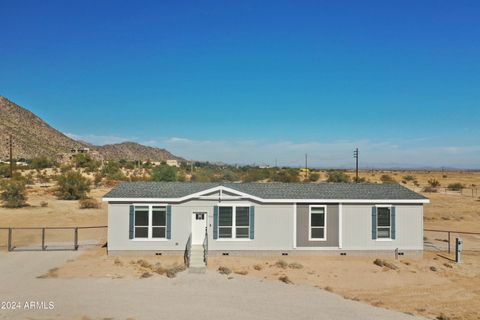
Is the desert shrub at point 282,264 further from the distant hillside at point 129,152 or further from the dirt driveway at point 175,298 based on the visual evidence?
the distant hillside at point 129,152

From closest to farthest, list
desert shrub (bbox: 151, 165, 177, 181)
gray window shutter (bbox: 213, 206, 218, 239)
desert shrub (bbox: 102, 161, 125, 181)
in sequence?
gray window shutter (bbox: 213, 206, 218, 239) < desert shrub (bbox: 151, 165, 177, 181) < desert shrub (bbox: 102, 161, 125, 181)

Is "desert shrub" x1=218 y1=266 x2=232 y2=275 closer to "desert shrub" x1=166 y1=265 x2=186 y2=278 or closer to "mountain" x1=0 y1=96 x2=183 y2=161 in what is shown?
"desert shrub" x1=166 y1=265 x2=186 y2=278

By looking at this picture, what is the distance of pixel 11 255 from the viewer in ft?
66.4

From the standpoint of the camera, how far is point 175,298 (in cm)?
1447

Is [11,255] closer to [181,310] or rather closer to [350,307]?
[181,310]

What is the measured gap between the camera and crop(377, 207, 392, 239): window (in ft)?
71.2

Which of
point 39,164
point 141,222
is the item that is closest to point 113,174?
point 39,164

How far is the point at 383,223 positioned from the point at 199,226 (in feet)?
30.8

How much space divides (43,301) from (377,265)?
47.0 ft

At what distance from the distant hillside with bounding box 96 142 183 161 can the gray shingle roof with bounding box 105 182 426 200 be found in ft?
457

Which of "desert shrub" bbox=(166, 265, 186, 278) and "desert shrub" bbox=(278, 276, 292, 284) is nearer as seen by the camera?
"desert shrub" bbox=(278, 276, 292, 284)

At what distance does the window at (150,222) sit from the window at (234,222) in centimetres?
281

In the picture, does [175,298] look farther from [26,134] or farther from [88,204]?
[26,134]

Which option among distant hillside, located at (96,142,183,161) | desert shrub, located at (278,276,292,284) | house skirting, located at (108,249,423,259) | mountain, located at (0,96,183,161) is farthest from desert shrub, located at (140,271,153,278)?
distant hillside, located at (96,142,183,161)
